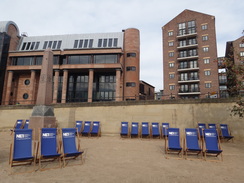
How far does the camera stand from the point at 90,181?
391 centimetres

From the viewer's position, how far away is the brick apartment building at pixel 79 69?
2850cm

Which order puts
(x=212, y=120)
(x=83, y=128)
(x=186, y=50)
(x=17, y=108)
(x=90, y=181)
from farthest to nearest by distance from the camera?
(x=186, y=50) → (x=17, y=108) → (x=83, y=128) → (x=212, y=120) → (x=90, y=181)

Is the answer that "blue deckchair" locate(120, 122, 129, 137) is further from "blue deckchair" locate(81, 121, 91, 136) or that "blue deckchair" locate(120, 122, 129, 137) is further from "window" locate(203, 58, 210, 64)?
"window" locate(203, 58, 210, 64)

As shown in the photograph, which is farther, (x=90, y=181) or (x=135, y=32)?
(x=135, y=32)

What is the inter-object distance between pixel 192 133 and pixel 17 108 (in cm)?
1715

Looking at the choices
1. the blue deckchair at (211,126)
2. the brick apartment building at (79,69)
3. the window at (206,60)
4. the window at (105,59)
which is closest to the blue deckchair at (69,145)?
the blue deckchair at (211,126)

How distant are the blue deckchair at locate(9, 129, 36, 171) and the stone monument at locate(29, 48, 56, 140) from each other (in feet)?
14.6

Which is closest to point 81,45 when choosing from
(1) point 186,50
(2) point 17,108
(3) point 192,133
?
(2) point 17,108

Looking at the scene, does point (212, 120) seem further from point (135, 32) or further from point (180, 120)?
point (135, 32)

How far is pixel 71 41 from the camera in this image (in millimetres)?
33156

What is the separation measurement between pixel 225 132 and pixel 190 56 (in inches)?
1054

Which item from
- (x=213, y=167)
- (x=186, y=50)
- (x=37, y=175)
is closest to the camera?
(x=37, y=175)

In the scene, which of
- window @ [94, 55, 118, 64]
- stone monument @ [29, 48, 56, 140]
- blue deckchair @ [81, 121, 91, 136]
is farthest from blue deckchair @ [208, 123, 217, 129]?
window @ [94, 55, 118, 64]

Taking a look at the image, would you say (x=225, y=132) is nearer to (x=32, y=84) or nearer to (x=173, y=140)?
(x=173, y=140)
